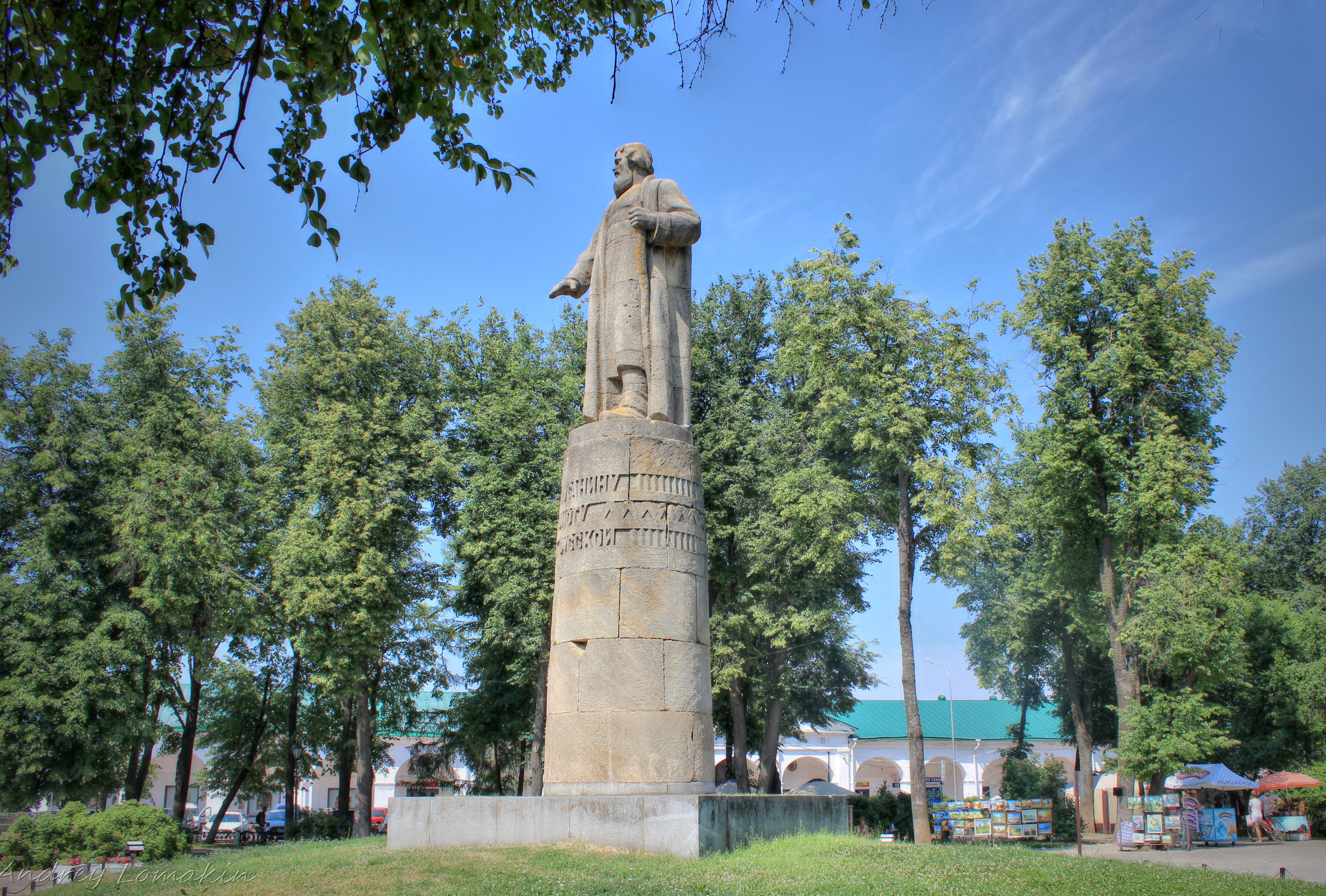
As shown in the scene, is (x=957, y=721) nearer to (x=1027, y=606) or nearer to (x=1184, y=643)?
(x=1027, y=606)

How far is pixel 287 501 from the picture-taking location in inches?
981

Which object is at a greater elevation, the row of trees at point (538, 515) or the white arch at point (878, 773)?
the row of trees at point (538, 515)

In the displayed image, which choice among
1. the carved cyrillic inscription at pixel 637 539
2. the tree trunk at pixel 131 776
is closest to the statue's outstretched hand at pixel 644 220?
the carved cyrillic inscription at pixel 637 539

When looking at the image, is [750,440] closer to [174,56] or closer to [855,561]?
[855,561]

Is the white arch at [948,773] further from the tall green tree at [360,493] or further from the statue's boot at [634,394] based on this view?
the statue's boot at [634,394]

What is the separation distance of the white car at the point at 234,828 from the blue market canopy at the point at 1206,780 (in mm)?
25945

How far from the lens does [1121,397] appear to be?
24.5m

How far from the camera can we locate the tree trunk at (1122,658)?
2308 centimetres

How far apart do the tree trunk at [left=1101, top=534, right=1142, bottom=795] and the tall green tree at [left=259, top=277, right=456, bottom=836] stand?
57.8 feet

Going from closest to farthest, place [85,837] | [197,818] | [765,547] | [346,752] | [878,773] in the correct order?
1. [85,837]
2. [765,547]
3. [346,752]
4. [197,818]
5. [878,773]

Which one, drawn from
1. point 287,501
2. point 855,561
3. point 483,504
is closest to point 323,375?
point 287,501

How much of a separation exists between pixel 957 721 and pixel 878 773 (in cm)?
502

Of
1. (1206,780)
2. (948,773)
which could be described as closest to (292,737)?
(1206,780)

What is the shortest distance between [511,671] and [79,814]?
10.6m
